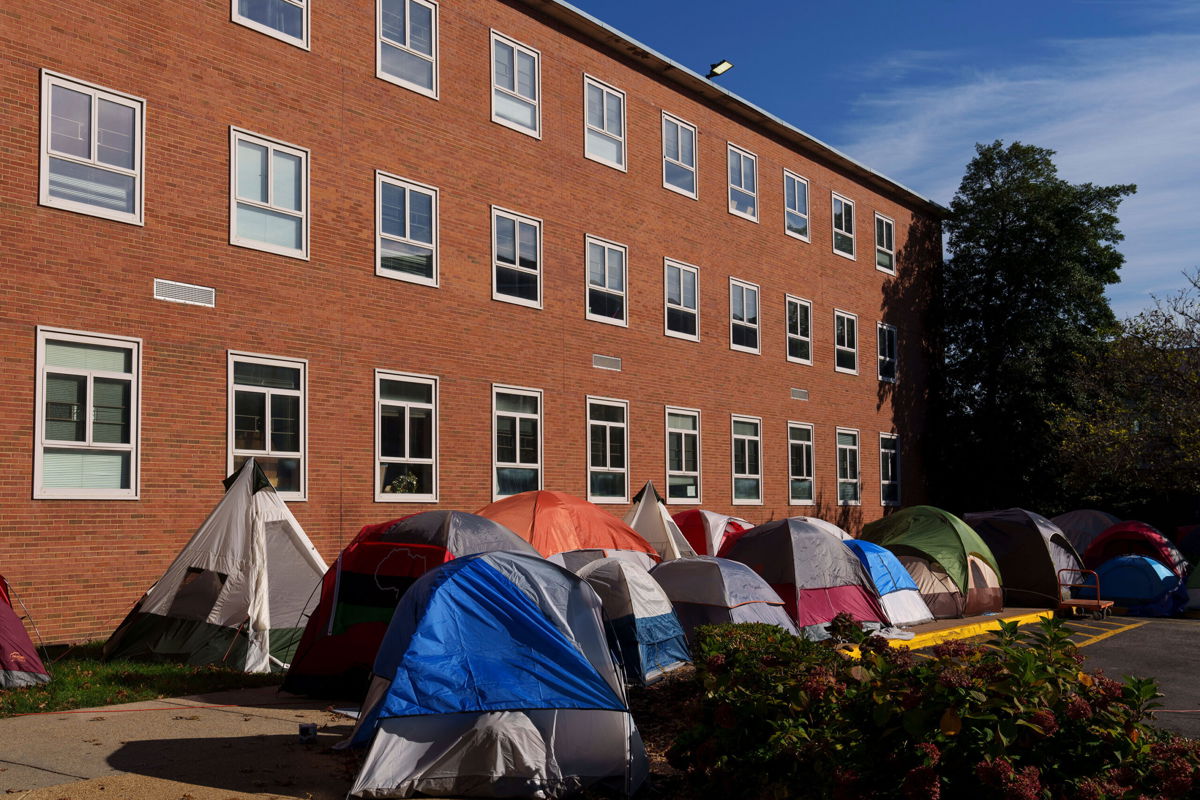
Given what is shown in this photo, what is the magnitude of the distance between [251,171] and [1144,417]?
75.2 feet

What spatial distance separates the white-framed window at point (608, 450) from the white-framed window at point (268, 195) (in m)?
7.42

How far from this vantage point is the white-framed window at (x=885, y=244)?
34.0 m

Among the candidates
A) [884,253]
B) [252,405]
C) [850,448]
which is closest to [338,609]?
[252,405]

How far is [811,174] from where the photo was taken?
30969 mm

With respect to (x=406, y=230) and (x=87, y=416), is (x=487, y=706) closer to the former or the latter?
(x=87, y=416)

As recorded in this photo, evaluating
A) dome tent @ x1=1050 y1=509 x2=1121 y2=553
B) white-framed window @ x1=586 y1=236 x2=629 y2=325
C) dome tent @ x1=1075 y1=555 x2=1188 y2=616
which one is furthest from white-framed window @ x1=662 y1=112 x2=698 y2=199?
dome tent @ x1=1050 y1=509 x2=1121 y2=553

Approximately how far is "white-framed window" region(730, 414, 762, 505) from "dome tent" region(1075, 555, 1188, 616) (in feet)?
25.7

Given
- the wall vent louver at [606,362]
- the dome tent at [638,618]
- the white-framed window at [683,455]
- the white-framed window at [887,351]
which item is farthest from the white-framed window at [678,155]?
the dome tent at [638,618]

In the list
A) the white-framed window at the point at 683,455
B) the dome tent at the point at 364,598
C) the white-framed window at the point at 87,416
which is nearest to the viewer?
the dome tent at the point at 364,598

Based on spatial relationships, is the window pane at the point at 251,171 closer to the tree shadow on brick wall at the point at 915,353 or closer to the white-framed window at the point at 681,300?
the white-framed window at the point at 681,300

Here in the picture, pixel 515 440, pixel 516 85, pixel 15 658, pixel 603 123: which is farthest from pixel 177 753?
pixel 603 123

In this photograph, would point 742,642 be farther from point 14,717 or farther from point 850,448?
point 850,448

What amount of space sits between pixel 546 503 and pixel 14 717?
758 cm

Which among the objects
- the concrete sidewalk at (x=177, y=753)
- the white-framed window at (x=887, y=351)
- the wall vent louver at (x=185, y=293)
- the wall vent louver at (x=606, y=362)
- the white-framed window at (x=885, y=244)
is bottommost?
the concrete sidewalk at (x=177, y=753)
